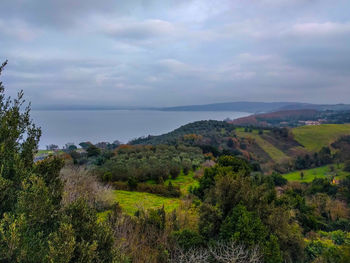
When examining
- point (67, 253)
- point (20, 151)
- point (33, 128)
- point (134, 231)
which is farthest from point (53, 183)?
point (134, 231)

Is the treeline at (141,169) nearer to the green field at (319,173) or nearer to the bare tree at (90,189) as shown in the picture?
the bare tree at (90,189)

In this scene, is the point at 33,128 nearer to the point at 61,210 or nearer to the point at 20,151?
the point at 20,151

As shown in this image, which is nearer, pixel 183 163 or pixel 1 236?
pixel 1 236

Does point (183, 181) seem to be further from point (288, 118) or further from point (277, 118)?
point (288, 118)

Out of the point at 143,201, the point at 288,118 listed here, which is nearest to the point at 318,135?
the point at 288,118

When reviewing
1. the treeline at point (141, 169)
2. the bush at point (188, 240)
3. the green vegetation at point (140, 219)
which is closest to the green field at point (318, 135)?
the green vegetation at point (140, 219)

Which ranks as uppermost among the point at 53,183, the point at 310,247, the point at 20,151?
the point at 20,151
